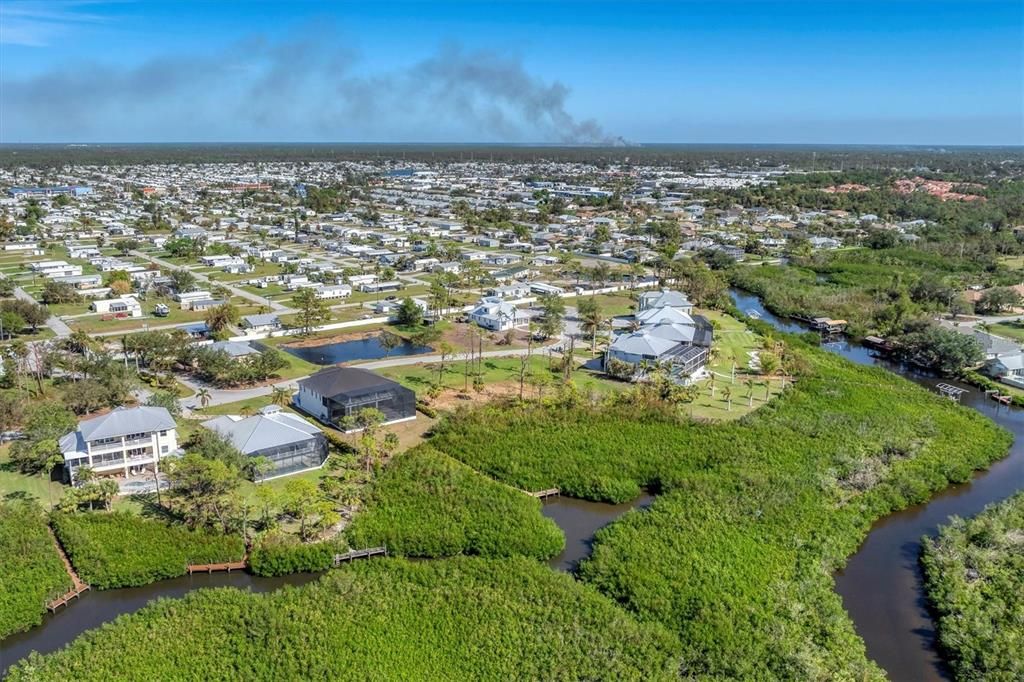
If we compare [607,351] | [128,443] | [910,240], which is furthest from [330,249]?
[910,240]

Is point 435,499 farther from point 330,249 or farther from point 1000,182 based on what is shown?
point 1000,182

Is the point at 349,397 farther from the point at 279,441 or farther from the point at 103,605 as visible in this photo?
the point at 103,605

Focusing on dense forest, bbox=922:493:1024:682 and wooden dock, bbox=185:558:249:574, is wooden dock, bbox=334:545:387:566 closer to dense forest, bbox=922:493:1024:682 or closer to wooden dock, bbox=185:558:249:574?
wooden dock, bbox=185:558:249:574

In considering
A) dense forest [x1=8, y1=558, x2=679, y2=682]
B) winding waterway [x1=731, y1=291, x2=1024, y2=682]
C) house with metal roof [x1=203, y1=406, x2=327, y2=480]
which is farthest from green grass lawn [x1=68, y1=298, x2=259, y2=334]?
winding waterway [x1=731, y1=291, x2=1024, y2=682]

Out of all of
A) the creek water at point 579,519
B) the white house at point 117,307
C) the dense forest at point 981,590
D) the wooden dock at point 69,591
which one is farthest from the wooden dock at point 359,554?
the white house at point 117,307

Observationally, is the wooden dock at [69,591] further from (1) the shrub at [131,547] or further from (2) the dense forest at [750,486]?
(2) the dense forest at [750,486]

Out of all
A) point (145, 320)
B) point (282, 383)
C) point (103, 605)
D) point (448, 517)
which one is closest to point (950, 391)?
point (448, 517)
